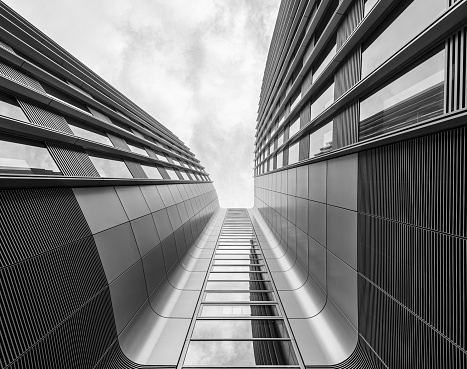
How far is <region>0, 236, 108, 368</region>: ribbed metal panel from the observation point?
4.84m

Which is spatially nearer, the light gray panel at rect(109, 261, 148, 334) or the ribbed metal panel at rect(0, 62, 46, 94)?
the light gray panel at rect(109, 261, 148, 334)

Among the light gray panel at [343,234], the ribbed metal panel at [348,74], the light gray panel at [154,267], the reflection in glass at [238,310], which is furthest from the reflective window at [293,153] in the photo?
the light gray panel at [154,267]

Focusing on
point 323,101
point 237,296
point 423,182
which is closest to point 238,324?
point 237,296

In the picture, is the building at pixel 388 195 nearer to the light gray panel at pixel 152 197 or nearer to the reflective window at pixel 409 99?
the reflective window at pixel 409 99

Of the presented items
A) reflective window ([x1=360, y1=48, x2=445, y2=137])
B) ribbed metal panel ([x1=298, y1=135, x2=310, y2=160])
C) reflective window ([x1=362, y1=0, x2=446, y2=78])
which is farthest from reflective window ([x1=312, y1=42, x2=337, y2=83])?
reflective window ([x1=360, y1=48, x2=445, y2=137])

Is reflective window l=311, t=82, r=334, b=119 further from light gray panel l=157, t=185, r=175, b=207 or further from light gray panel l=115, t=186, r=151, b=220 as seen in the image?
light gray panel l=157, t=185, r=175, b=207

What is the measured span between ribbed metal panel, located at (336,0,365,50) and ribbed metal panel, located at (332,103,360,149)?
296 cm

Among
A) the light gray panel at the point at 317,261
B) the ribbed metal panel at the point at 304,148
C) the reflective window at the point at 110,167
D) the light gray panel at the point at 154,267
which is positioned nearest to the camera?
the reflective window at the point at 110,167

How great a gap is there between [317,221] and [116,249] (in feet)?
29.6

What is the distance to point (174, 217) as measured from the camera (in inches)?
618

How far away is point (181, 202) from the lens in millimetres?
19078

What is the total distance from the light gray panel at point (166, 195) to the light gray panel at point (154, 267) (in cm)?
400

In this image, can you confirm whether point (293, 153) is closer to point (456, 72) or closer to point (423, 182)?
point (423, 182)

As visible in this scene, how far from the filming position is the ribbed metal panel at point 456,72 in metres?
4.57
